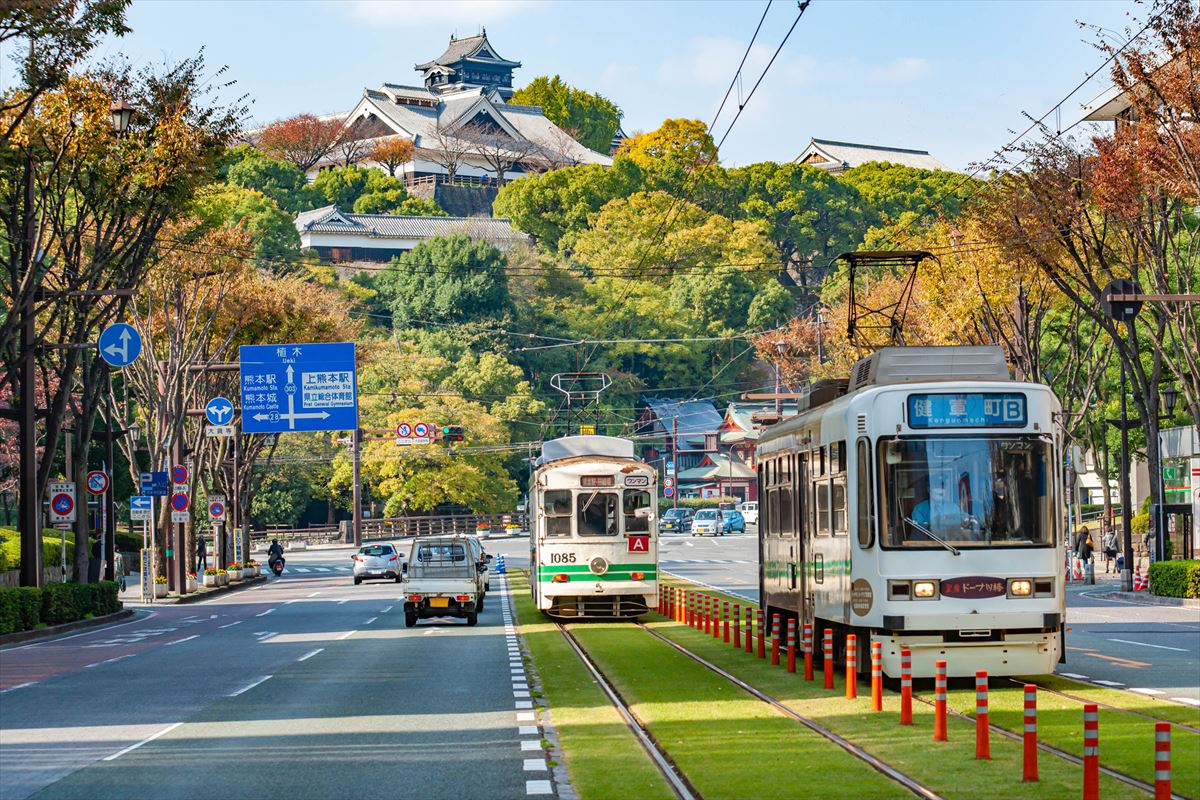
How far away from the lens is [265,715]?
16.7 m

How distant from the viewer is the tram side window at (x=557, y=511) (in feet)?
105

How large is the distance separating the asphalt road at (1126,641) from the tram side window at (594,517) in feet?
27.2

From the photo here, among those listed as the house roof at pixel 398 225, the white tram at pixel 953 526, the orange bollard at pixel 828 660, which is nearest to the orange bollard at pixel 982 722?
the white tram at pixel 953 526

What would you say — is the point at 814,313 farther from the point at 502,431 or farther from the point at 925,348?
the point at 925,348

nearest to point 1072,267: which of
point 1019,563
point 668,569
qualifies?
point 668,569

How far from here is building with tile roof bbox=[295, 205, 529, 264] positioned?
111m

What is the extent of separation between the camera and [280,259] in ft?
299

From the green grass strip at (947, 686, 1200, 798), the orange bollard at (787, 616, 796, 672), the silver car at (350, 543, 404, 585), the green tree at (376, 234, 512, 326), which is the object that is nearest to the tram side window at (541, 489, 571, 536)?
the orange bollard at (787, 616, 796, 672)

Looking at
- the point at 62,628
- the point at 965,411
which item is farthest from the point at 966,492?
the point at 62,628

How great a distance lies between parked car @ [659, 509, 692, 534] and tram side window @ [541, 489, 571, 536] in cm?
6535

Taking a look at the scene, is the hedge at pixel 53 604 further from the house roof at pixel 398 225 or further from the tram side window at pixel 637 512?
the house roof at pixel 398 225

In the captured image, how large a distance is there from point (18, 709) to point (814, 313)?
280 ft

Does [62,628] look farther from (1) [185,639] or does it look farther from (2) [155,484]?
(2) [155,484]

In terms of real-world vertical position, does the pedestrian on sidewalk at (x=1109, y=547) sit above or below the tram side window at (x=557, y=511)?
below
